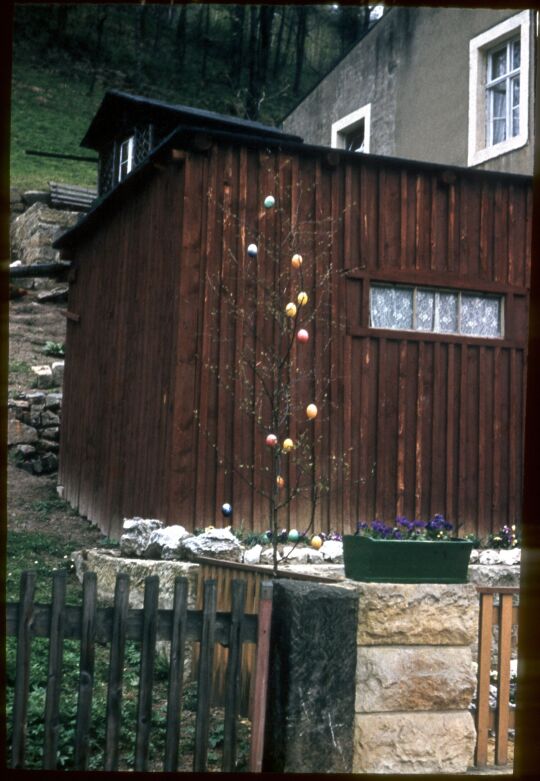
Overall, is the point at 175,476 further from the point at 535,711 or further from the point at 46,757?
the point at 535,711

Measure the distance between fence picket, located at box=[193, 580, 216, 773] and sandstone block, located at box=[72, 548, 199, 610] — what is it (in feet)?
9.79

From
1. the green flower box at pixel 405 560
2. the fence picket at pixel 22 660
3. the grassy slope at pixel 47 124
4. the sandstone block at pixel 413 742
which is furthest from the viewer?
the grassy slope at pixel 47 124

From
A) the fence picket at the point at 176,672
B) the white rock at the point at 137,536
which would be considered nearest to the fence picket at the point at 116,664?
the fence picket at the point at 176,672

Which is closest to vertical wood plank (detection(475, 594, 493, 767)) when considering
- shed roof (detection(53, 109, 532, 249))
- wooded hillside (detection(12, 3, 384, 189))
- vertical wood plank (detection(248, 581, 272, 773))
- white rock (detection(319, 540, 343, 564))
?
vertical wood plank (detection(248, 581, 272, 773))

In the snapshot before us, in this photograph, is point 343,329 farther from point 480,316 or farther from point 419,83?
point 419,83

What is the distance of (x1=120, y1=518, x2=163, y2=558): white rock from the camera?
8.76m

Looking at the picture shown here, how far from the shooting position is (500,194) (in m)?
10.7

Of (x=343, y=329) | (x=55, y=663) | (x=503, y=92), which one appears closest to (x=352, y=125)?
(x=503, y=92)

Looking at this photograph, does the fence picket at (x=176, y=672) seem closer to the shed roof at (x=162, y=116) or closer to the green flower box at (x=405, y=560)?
the green flower box at (x=405, y=560)

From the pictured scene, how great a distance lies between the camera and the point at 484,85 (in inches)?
551

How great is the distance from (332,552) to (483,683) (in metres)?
3.37

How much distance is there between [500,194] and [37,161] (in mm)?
23852

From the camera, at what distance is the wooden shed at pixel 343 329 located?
9.37 metres

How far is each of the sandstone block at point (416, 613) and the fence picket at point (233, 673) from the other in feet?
1.90
